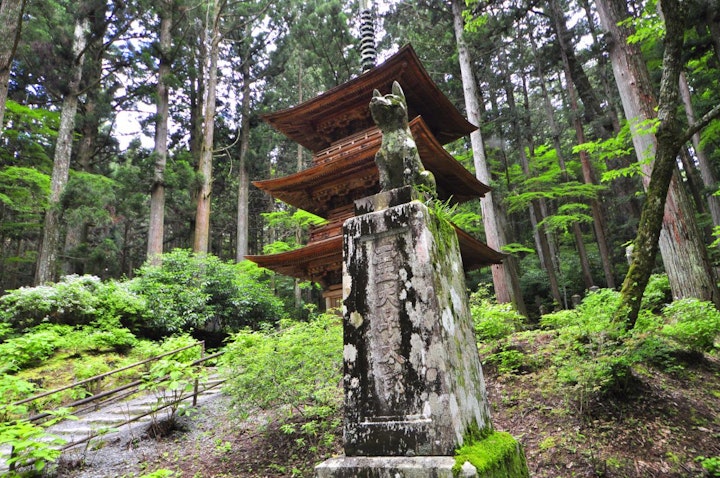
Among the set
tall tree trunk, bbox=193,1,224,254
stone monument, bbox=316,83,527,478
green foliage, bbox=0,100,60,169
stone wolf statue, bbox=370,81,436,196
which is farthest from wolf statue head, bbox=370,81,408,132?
green foliage, bbox=0,100,60,169

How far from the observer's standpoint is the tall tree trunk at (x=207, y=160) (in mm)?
14719

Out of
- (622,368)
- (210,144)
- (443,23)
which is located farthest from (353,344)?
(443,23)

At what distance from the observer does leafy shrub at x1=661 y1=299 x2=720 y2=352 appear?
4.99 meters

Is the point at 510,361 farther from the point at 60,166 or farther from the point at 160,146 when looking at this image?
the point at 60,166

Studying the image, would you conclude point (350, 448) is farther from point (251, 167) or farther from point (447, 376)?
point (251, 167)

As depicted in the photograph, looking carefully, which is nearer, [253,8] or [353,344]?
[353,344]

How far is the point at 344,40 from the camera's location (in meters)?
17.4

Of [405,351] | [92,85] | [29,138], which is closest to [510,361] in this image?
[405,351]

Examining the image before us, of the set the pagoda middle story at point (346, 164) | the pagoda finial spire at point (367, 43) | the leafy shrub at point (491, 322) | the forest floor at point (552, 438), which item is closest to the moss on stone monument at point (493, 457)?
the forest floor at point (552, 438)

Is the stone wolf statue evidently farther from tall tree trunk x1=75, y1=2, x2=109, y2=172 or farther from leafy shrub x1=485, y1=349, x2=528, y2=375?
tall tree trunk x1=75, y1=2, x2=109, y2=172

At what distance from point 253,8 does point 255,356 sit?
19.2m

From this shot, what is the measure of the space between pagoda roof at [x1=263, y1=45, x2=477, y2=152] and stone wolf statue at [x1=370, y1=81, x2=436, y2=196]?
5.88 m

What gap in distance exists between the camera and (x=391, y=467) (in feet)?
7.38

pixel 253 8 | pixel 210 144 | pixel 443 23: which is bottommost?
pixel 210 144
